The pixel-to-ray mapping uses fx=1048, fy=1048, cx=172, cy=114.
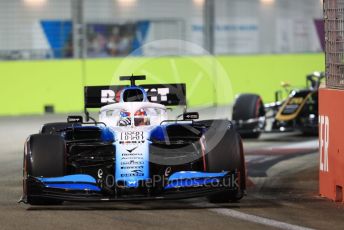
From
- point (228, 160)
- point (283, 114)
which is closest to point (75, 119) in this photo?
point (228, 160)

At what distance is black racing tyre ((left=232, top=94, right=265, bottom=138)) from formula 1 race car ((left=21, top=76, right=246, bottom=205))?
9737mm

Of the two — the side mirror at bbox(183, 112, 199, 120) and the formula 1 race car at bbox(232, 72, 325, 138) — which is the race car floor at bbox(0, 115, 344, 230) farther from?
the formula 1 race car at bbox(232, 72, 325, 138)

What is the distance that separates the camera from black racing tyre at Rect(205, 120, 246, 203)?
11.4 meters

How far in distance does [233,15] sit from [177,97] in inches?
953

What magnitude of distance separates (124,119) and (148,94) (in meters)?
1.62

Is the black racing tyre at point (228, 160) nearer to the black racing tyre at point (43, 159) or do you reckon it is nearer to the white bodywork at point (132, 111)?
the white bodywork at point (132, 111)

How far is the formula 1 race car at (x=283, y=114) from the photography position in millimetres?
22000

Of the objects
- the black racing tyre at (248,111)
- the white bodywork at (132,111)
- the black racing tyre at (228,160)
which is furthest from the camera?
the black racing tyre at (248,111)

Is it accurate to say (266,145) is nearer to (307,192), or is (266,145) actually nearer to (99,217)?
(307,192)

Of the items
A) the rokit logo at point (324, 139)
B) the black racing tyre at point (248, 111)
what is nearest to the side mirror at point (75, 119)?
the rokit logo at point (324, 139)

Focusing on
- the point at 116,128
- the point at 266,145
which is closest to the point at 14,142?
the point at 266,145

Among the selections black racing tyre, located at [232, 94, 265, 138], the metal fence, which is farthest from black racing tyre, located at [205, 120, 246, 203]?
black racing tyre, located at [232, 94, 265, 138]

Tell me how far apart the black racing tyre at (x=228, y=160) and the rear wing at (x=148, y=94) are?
2699 millimetres

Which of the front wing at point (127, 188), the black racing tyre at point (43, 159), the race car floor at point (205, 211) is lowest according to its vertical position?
the race car floor at point (205, 211)
